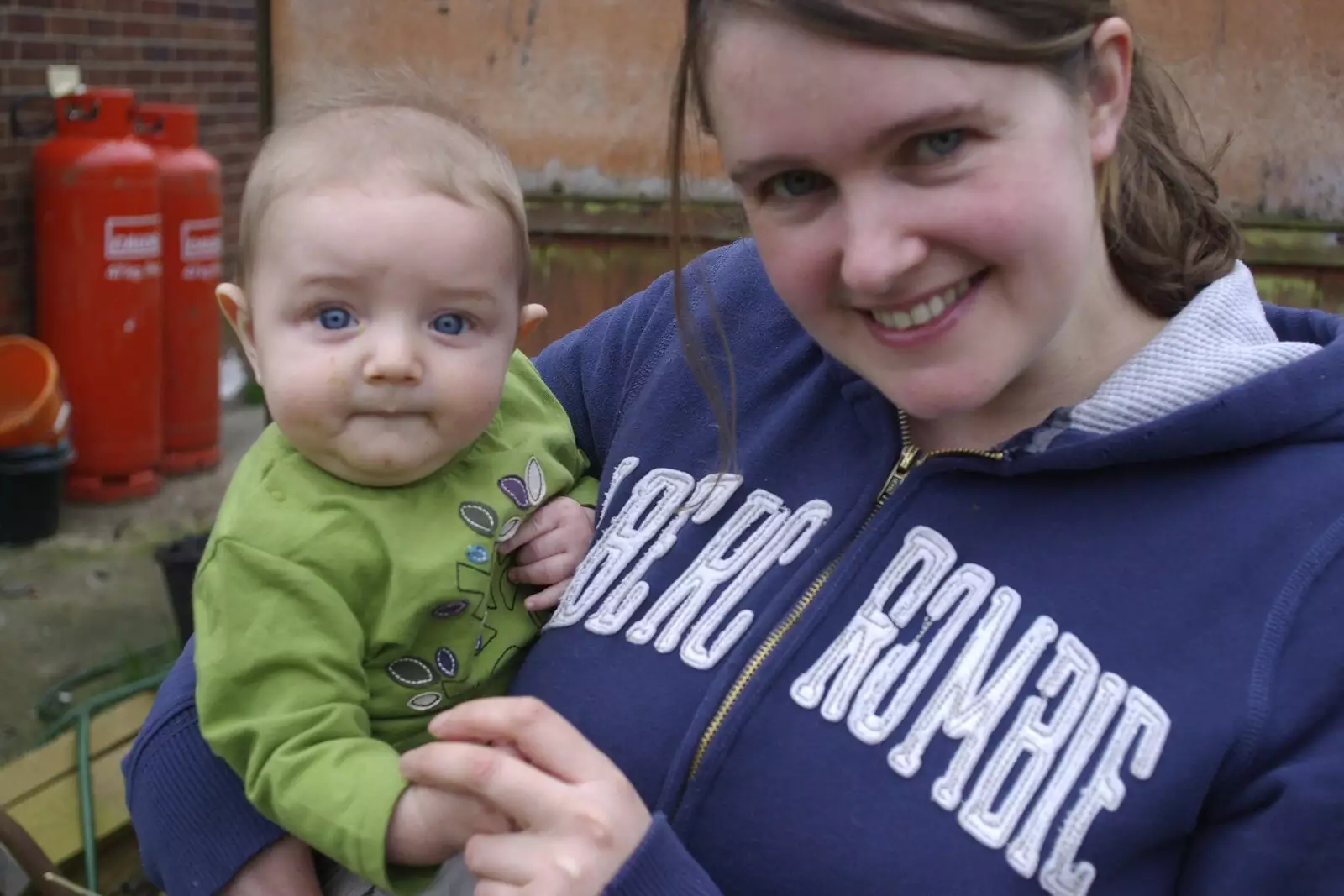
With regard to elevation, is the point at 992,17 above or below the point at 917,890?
above

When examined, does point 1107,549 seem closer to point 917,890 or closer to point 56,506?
point 917,890

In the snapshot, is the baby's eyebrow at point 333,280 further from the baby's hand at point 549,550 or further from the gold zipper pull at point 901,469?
the gold zipper pull at point 901,469

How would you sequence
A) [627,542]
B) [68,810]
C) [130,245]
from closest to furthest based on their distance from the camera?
1. [627,542]
2. [68,810]
3. [130,245]

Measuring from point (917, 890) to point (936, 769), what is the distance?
12 cm

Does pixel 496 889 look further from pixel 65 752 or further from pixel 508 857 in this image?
pixel 65 752

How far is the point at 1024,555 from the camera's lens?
1.37 metres

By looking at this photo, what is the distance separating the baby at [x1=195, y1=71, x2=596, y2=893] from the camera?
54.9 inches

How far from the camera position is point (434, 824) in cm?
134

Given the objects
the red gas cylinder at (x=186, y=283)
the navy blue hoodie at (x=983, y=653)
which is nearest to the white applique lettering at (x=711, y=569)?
the navy blue hoodie at (x=983, y=653)

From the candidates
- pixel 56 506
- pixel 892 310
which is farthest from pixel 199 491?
pixel 892 310

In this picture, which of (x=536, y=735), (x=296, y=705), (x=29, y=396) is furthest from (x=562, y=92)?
(x=29, y=396)

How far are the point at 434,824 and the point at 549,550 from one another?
41cm

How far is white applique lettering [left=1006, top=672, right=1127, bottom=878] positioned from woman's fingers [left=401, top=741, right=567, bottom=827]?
433mm

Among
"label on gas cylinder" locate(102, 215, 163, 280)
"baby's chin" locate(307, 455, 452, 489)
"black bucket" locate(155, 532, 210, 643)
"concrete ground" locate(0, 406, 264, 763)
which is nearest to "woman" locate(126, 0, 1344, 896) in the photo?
"baby's chin" locate(307, 455, 452, 489)
